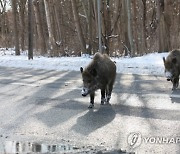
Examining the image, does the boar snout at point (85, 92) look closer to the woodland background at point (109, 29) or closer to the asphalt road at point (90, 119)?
the asphalt road at point (90, 119)

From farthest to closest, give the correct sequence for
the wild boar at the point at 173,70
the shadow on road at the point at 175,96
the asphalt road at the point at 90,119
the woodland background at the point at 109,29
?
the woodland background at the point at 109,29 → the wild boar at the point at 173,70 → the shadow on road at the point at 175,96 → the asphalt road at the point at 90,119

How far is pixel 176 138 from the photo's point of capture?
223 inches

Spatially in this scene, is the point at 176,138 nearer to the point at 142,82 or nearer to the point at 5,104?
the point at 5,104

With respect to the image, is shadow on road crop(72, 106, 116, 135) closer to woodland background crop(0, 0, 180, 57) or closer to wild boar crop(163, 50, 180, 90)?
wild boar crop(163, 50, 180, 90)

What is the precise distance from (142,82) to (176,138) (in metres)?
5.67

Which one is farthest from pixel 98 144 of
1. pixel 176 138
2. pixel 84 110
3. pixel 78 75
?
pixel 78 75

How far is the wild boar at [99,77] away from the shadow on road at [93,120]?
1.30 ft

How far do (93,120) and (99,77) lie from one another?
1.30 metres

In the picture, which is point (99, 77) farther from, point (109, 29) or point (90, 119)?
point (109, 29)

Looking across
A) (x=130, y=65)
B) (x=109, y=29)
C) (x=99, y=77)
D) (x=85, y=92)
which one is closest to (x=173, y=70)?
(x=99, y=77)

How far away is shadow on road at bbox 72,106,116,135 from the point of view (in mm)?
6600

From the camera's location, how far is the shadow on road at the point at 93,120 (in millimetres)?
6600

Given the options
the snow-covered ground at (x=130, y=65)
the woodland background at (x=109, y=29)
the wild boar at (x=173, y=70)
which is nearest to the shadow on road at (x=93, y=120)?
the wild boar at (x=173, y=70)

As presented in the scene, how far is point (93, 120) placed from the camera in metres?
7.18
